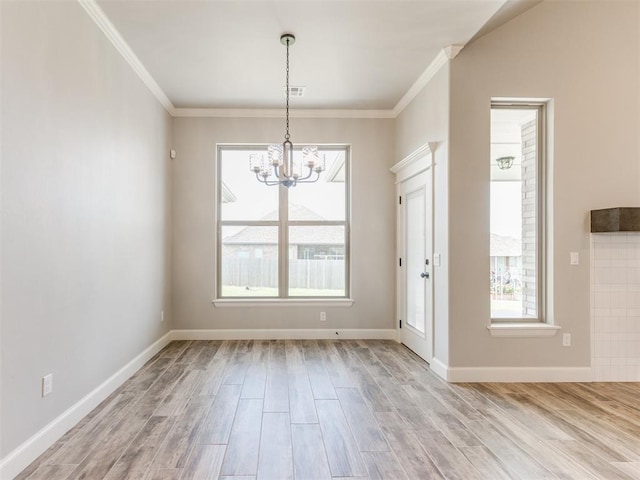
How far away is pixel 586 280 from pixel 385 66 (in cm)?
284

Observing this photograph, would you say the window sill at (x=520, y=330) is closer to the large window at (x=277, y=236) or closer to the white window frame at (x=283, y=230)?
the white window frame at (x=283, y=230)

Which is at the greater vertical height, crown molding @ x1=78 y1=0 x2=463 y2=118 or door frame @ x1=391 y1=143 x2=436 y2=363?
crown molding @ x1=78 y1=0 x2=463 y2=118

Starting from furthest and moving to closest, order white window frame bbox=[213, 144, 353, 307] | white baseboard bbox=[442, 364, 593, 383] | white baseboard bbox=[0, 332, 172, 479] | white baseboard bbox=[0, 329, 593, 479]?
white window frame bbox=[213, 144, 353, 307] → white baseboard bbox=[442, 364, 593, 383] → white baseboard bbox=[0, 329, 593, 479] → white baseboard bbox=[0, 332, 172, 479]

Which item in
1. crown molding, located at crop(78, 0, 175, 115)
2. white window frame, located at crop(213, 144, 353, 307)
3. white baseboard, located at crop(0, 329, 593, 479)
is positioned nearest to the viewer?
white baseboard, located at crop(0, 329, 593, 479)

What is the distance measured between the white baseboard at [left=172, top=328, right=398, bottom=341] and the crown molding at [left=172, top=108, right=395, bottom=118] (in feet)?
9.41

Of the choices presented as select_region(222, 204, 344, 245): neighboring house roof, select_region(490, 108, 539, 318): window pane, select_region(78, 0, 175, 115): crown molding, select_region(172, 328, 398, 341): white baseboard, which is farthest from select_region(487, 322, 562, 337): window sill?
select_region(78, 0, 175, 115): crown molding

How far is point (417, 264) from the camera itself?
4238mm

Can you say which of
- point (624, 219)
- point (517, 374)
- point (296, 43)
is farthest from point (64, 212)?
point (624, 219)

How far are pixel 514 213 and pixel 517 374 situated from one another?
151 cm

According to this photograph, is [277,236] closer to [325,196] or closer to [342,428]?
[325,196]

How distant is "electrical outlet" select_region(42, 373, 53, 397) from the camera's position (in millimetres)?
2180

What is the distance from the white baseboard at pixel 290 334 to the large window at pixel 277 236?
47 centimetres

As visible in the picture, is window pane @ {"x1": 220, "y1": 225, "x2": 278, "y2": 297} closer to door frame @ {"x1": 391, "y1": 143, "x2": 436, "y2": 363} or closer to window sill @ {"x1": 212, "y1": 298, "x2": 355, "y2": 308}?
window sill @ {"x1": 212, "y1": 298, "x2": 355, "y2": 308}

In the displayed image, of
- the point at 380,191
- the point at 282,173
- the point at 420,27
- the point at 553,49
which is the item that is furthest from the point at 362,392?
the point at 553,49
